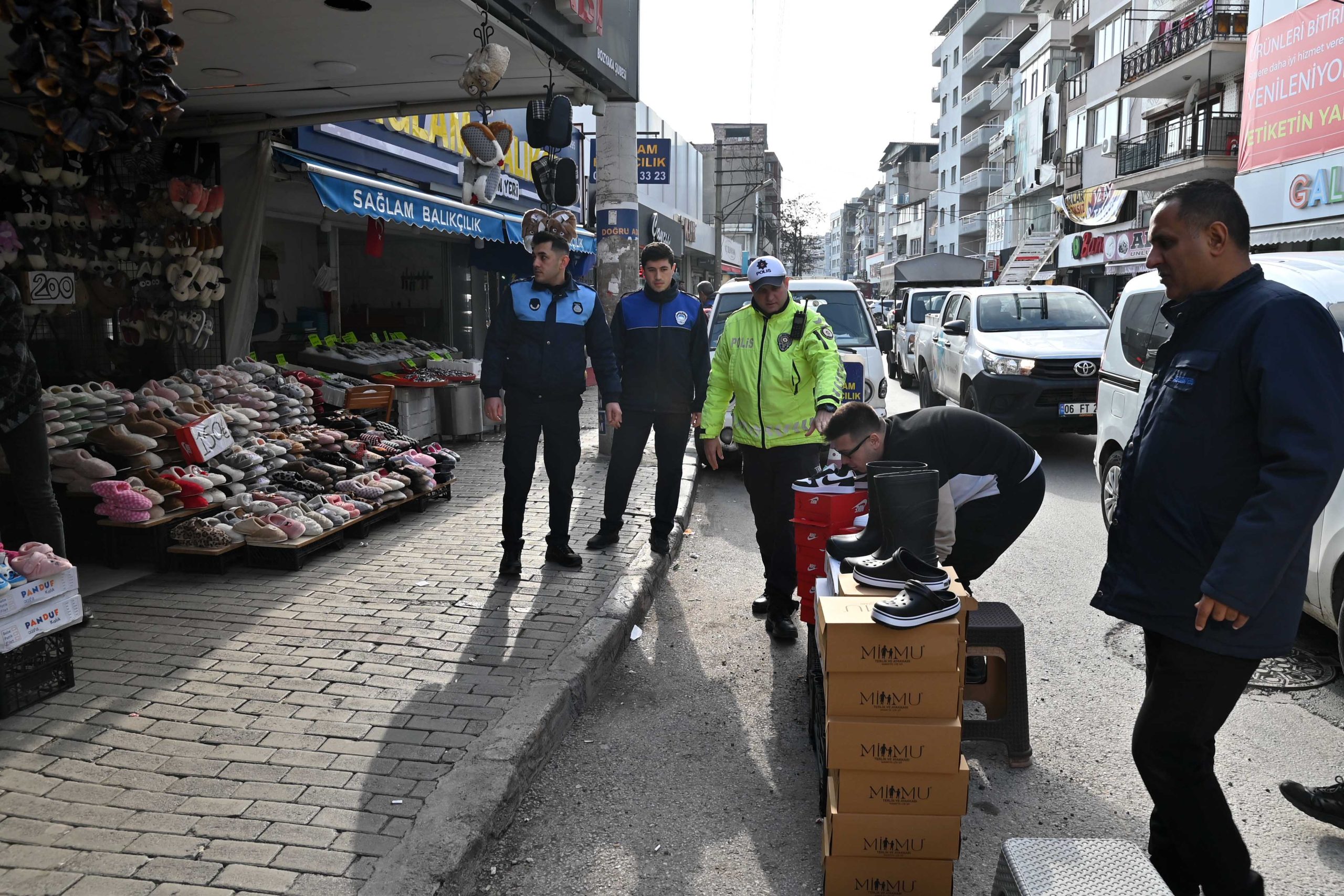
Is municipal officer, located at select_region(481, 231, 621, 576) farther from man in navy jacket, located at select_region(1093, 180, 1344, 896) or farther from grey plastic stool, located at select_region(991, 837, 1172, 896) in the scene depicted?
grey plastic stool, located at select_region(991, 837, 1172, 896)

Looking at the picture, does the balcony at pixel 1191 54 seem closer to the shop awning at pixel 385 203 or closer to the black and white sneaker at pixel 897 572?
the shop awning at pixel 385 203

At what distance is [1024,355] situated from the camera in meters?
10.6

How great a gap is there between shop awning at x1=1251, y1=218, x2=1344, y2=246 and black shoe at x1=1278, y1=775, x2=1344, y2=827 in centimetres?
1429

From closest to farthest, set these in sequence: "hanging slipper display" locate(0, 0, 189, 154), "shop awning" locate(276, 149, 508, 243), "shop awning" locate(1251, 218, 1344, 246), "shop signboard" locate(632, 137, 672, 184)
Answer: "hanging slipper display" locate(0, 0, 189, 154), "shop awning" locate(276, 149, 508, 243), "shop awning" locate(1251, 218, 1344, 246), "shop signboard" locate(632, 137, 672, 184)

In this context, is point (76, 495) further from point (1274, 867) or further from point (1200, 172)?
point (1200, 172)

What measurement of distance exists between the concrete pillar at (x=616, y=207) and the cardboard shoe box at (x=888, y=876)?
746 centimetres

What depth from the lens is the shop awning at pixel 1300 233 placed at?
1575 cm

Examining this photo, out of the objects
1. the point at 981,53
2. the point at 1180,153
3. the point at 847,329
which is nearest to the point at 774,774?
the point at 847,329

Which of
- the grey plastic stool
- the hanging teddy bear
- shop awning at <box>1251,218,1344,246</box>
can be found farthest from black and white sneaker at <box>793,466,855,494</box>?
shop awning at <box>1251,218,1344,246</box>

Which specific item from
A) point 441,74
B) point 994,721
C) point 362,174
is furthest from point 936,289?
Result: point 994,721

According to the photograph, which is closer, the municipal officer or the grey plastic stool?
the grey plastic stool

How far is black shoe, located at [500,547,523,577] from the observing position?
586cm

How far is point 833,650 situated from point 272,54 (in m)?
5.93

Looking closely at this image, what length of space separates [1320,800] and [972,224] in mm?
60859
